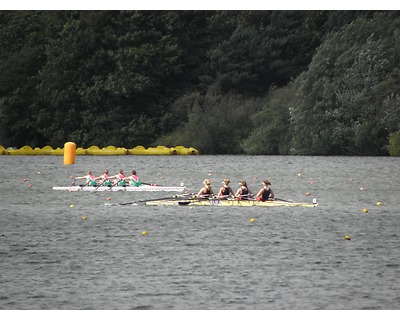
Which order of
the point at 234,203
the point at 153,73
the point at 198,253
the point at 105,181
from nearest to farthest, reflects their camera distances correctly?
1. the point at 198,253
2. the point at 234,203
3. the point at 105,181
4. the point at 153,73

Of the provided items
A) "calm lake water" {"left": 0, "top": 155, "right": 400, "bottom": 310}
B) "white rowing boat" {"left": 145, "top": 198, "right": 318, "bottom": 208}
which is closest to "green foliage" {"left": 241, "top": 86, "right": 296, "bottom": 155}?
"calm lake water" {"left": 0, "top": 155, "right": 400, "bottom": 310}

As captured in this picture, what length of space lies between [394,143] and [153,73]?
26.2 metres

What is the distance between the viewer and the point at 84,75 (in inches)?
3875

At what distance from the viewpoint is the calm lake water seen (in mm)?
21781

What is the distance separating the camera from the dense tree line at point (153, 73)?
92875 mm

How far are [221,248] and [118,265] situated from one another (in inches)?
153

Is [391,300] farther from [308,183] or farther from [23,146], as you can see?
[23,146]

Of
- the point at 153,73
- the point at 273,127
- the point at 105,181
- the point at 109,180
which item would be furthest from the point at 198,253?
the point at 153,73

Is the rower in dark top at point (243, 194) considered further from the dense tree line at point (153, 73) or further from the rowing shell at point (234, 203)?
the dense tree line at point (153, 73)

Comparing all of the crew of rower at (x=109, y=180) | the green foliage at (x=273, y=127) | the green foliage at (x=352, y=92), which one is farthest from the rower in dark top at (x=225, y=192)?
the green foliage at (x=273, y=127)

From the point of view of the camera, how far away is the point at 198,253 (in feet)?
91.0

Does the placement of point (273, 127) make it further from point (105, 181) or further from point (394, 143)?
point (105, 181)

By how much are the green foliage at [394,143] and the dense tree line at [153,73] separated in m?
11.6
